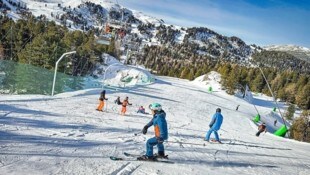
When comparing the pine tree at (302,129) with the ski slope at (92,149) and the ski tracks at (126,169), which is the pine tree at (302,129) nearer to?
the ski slope at (92,149)

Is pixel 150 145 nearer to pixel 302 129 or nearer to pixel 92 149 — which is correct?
pixel 92 149

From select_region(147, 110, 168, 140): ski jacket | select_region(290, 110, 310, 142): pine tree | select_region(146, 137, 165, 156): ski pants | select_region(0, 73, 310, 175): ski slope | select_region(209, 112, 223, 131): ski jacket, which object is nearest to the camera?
select_region(0, 73, 310, 175): ski slope

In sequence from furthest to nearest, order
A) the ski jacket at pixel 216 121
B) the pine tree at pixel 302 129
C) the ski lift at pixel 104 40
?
the pine tree at pixel 302 129 → the ski lift at pixel 104 40 → the ski jacket at pixel 216 121

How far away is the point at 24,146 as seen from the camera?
9.91 meters

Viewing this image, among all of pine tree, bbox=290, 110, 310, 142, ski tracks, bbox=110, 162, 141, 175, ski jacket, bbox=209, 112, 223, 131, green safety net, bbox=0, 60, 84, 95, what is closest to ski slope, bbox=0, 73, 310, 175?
ski tracks, bbox=110, 162, 141, 175

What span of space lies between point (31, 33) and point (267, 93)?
82.3 meters

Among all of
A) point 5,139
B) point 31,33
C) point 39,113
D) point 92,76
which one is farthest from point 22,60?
point 5,139

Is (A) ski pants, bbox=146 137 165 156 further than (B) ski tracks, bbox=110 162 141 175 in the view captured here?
Yes

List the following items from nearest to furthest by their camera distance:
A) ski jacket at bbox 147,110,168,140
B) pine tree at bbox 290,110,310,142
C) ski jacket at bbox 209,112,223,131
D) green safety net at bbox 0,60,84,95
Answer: ski jacket at bbox 147,110,168,140 → ski jacket at bbox 209,112,223,131 → green safety net at bbox 0,60,84,95 → pine tree at bbox 290,110,310,142

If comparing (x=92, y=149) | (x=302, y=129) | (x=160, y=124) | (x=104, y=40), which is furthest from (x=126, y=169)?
(x=302, y=129)

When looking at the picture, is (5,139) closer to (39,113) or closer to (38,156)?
(38,156)

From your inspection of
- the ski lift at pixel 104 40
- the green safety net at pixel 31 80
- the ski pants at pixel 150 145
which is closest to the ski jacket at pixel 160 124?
the ski pants at pixel 150 145

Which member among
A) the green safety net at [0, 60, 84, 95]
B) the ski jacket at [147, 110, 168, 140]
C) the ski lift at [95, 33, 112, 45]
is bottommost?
the green safety net at [0, 60, 84, 95]

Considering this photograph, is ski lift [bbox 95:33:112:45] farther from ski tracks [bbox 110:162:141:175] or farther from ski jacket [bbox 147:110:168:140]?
ski tracks [bbox 110:162:141:175]
